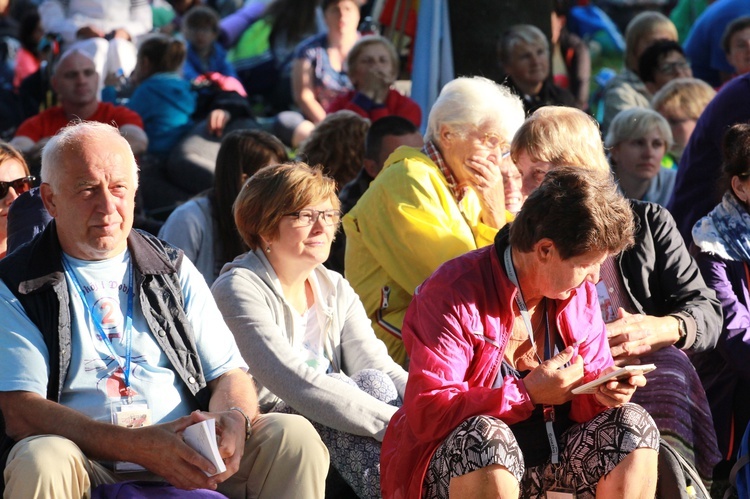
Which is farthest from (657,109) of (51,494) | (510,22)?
(51,494)

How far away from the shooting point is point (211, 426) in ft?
12.1

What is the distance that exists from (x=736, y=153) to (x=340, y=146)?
274cm

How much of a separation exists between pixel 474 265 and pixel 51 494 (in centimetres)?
154

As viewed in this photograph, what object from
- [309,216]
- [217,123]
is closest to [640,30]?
[217,123]

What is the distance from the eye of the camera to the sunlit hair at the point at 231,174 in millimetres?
6234

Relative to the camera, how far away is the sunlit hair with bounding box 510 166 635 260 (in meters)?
3.81

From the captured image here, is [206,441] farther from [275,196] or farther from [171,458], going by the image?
[275,196]

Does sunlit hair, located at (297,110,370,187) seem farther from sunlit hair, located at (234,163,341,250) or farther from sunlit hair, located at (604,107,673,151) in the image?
sunlit hair, located at (234,163,341,250)

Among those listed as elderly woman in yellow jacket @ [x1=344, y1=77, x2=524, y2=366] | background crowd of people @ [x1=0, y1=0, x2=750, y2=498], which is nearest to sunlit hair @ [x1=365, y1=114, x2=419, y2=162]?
background crowd of people @ [x1=0, y1=0, x2=750, y2=498]

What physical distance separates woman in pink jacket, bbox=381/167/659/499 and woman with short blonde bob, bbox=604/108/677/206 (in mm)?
3594

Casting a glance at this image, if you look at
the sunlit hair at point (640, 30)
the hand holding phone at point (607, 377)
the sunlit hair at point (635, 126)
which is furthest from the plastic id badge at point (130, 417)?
the sunlit hair at point (640, 30)

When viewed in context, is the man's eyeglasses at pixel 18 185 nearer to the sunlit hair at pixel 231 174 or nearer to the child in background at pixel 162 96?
the sunlit hair at pixel 231 174

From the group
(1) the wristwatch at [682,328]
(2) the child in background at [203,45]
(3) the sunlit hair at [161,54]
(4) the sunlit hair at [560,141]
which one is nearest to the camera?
(1) the wristwatch at [682,328]

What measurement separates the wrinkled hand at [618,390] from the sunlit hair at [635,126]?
13.0 feet
